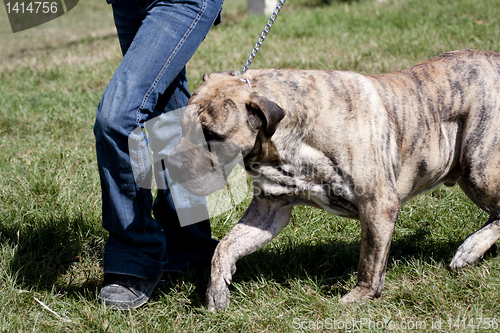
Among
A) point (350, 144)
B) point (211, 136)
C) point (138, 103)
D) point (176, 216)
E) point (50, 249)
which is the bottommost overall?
point (50, 249)

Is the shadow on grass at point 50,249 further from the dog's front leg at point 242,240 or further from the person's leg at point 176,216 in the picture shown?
the dog's front leg at point 242,240

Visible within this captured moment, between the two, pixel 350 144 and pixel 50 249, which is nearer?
pixel 350 144

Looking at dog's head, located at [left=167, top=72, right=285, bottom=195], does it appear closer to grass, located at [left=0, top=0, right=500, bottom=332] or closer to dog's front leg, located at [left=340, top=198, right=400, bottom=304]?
dog's front leg, located at [left=340, top=198, right=400, bottom=304]

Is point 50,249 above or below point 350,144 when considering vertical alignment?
below

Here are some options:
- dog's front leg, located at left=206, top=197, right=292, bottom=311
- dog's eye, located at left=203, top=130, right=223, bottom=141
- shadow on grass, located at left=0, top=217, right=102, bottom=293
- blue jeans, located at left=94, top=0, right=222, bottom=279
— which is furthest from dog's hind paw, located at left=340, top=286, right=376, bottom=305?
shadow on grass, located at left=0, top=217, right=102, bottom=293

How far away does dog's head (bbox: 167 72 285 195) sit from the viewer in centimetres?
244

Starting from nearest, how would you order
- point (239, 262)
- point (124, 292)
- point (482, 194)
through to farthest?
1. point (124, 292)
2. point (482, 194)
3. point (239, 262)

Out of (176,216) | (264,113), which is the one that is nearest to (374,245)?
(264,113)

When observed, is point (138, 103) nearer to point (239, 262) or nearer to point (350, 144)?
point (350, 144)

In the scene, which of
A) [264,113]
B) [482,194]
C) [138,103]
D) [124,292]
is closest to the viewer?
[264,113]

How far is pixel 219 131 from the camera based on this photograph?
2434 millimetres

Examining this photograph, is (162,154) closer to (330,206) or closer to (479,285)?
(330,206)

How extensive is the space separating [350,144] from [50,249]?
2216mm

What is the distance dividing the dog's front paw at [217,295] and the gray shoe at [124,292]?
1.26ft
